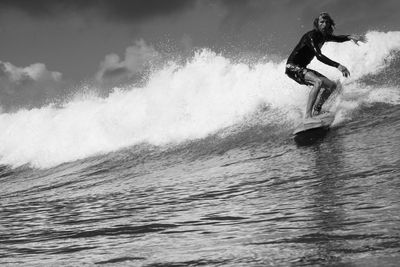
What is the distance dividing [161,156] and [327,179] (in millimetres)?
5184

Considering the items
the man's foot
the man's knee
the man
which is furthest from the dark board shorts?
the man's foot

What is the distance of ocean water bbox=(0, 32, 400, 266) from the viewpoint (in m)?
3.05

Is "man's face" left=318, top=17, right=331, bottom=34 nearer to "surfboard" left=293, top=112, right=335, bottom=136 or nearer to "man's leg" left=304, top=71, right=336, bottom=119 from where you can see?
"man's leg" left=304, top=71, right=336, bottom=119

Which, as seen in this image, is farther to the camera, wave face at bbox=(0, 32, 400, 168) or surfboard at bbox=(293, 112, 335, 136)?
wave face at bbox=(0, 32, 400, 168)

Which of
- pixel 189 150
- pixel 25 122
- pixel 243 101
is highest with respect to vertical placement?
pixel 25 122

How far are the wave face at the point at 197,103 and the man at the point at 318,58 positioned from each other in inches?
21.0

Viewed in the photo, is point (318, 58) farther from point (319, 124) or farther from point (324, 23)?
point (319, 124)

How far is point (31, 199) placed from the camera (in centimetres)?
775

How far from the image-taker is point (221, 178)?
242 inches

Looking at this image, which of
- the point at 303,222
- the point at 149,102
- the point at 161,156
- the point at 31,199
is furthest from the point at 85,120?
the point at 303,222

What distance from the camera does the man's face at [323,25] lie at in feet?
25.7

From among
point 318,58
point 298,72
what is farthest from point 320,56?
point 298,72

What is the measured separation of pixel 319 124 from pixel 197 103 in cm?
520

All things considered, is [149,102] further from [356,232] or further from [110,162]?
[356,232]
